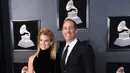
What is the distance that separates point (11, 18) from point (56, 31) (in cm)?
49

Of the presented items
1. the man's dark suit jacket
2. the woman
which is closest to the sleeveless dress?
the woman

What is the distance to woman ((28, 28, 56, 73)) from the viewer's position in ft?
4.89

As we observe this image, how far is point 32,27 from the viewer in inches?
79.3

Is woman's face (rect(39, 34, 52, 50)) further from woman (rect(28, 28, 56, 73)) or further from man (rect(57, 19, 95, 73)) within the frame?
man (rect(57, 19, 95, 73))

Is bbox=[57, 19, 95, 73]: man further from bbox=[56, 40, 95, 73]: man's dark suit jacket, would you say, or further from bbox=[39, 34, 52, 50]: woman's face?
bbox=[39, 34, 52, 50]: woman's face

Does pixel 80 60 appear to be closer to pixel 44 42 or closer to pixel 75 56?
→ pixel 75 56

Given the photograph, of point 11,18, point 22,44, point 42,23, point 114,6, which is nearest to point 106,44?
point 114,6

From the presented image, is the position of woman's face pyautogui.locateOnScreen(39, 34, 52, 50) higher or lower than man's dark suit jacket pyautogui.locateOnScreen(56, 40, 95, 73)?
higher

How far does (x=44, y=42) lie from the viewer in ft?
4.86

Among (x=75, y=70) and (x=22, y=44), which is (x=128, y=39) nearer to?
(x=75, y=70)

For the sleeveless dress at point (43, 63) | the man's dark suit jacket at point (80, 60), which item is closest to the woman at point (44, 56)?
the sleeveless dress at point (43, 63)

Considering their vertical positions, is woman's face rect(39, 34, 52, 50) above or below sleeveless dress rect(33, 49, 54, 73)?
A: above

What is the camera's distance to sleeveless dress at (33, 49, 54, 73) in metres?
1.50

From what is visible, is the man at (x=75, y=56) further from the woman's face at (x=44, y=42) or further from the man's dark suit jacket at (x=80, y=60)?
the woman's face at (x=44, y=42)
